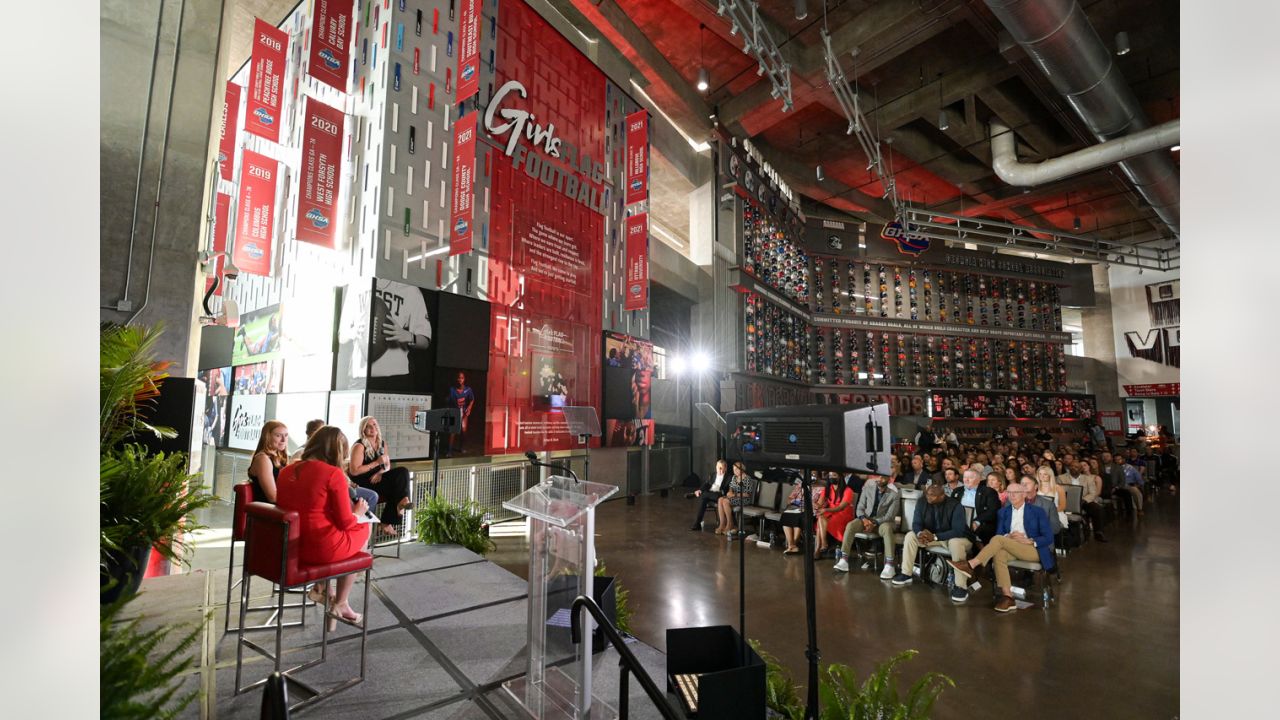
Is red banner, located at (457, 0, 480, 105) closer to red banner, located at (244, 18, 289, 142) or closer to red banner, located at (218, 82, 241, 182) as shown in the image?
red banner, located at (244, 18, 289, 142)

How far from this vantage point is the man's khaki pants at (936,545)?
4953mm

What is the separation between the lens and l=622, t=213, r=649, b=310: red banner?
10.3 m

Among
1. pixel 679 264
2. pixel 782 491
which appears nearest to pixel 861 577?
pixel 782 491

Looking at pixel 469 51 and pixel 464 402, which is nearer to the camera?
pixel 469 51

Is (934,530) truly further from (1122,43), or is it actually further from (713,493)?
(1122,43)

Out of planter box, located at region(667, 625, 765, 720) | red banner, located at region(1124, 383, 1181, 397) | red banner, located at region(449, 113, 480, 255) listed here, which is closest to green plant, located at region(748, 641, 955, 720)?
planter box, located at region(667, 625, 765, 720)

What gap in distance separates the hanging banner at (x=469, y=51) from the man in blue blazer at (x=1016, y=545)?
A: 23.3ft

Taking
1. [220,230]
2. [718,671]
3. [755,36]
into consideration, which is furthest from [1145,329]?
[220,230]

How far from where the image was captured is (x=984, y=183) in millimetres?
16172

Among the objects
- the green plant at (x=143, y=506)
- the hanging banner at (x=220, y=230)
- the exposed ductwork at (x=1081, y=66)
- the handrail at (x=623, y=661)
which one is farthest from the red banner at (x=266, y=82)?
the exposed ductwork at (x=1081, y=66)

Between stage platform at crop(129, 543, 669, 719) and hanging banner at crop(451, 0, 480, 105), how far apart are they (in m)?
5.38

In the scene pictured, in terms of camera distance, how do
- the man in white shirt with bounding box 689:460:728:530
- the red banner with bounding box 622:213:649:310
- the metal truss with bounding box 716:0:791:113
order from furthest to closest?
1. the red banner with bounding box 622:213:649:310
2. the man in white shirt with bounding box 689:460:728:530
3. the metal truss with bounding box 716:0:791:113

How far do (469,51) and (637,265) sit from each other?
4.64 meters

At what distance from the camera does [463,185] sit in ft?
22.8
